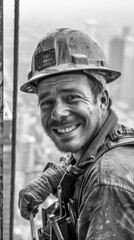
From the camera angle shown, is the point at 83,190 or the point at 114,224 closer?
the point at 114,224

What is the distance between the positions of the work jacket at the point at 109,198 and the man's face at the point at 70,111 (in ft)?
0.88

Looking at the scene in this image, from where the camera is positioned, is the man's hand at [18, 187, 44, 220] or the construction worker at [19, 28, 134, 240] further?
the man's hand at [18, 187, 44, 220]

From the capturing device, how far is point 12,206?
258 cm

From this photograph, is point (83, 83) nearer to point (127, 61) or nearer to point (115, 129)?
point (115, 129)

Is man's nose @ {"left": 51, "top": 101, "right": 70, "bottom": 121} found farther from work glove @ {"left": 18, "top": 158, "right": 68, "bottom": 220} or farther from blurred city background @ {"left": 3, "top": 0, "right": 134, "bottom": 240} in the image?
blurred city background @ {"left": 3, "top": 0, "right": 134, "bottom": 240}

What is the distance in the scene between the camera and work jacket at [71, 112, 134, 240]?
5.09 feet

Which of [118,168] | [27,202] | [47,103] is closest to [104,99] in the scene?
[47,103]

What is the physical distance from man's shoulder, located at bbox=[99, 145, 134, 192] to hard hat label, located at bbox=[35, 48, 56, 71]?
67cm

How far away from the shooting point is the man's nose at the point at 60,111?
1.97 metres

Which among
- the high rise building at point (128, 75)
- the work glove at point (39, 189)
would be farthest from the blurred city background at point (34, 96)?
the work glove at point (39, 189)

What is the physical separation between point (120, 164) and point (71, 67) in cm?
66

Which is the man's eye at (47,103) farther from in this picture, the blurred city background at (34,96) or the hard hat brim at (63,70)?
the blurred city background at (34,96)

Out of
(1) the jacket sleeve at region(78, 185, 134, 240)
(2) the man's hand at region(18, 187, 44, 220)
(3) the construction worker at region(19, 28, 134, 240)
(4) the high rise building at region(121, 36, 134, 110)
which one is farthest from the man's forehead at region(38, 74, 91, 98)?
(4) the high rise building at region(121, 36, 134, 110)

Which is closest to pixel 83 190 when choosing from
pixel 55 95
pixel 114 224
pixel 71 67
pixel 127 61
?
pixel 114 224
